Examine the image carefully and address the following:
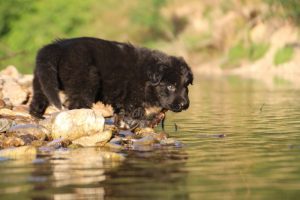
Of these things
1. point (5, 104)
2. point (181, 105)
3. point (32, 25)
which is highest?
point (32, 25)

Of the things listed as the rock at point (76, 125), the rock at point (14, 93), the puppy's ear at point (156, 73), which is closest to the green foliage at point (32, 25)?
the rock at point (14, 93)

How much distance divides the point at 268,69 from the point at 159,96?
2901 cm

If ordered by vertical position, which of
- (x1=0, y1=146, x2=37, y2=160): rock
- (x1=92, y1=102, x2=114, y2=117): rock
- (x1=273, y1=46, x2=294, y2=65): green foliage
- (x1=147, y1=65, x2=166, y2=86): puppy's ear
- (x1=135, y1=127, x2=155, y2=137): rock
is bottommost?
(x1=0, y1=146, x2=37, y2=160): rock

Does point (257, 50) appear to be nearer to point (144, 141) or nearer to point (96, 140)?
point (144, 141)

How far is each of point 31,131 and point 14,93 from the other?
4.77 m

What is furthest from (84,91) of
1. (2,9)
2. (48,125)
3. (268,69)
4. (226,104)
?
(268,69)

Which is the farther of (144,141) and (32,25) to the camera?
(32,25)

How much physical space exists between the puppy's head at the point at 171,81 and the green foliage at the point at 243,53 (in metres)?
30.6

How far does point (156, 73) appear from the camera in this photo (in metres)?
11.7

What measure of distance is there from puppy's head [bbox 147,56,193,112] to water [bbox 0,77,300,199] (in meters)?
0.48

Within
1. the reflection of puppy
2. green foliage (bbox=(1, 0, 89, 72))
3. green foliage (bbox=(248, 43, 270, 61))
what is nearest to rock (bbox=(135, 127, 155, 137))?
the reflection of puppy

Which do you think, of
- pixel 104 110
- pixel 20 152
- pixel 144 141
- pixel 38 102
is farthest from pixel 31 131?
pixel 104 110

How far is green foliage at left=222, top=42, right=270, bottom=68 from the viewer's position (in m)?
42.4

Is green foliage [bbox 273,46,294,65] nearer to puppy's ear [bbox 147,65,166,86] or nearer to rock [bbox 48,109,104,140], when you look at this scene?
puppy's ear [bbox 147,65,166,86]
